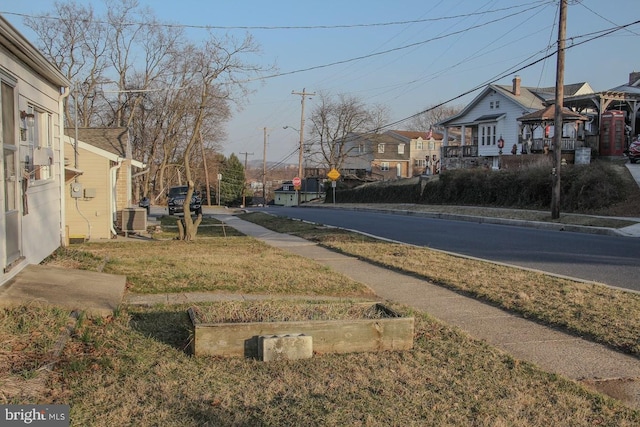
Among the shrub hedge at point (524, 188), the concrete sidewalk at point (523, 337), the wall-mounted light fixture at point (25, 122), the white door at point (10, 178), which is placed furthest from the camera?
the shrub hedge at point (524, 188)

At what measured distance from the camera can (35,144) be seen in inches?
384

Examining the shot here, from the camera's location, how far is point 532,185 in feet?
87.4

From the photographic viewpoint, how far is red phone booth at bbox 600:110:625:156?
31.4 metres

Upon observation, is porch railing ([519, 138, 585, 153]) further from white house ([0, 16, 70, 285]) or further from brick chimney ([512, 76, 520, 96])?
white house ([0, 16, 70, 285])

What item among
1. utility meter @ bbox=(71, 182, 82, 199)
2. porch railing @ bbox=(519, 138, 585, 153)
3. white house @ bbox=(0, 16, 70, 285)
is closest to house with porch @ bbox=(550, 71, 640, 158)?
porch railing @ bbox=(519, 138, 585, 153)

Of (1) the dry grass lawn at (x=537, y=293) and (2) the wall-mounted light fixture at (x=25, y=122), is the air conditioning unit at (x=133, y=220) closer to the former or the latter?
(1) the dry grass lawn at (x=537, y=293)

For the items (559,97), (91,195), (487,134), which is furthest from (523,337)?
(487,134)

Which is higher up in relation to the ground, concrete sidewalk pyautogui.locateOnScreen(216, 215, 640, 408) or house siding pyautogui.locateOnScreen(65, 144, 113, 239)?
house siding pyautogui.locateOnScreen(65, 144, 113, 239)

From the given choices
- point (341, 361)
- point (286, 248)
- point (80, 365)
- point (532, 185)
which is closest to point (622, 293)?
point (341, 361)

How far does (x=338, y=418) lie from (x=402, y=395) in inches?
25.4

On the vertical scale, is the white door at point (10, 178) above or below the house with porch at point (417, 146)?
below

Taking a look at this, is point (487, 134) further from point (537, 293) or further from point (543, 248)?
point (537, 293)

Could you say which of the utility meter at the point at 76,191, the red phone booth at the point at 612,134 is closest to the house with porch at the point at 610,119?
the red phone booth at the point at 612,134

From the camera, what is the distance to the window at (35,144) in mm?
8758
